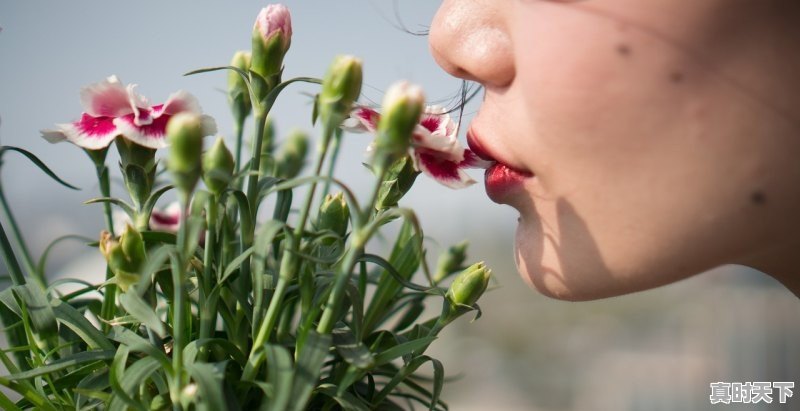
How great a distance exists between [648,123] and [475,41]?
0.42ft

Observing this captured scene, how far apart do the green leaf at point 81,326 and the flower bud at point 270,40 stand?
0.63ft

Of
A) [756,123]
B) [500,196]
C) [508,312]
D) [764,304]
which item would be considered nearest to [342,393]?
[500,196]

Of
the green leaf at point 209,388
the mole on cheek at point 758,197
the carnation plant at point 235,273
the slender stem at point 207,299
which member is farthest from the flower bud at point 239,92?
the mole on cheek at point 758,197

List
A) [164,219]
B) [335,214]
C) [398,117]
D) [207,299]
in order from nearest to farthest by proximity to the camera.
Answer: [398,117], [207,299], [335,214], [164,219]

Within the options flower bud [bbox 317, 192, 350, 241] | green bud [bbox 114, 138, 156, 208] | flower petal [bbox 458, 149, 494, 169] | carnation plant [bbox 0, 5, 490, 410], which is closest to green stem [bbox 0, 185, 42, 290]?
carnation plant [bbox 0, 5, 490, 410]

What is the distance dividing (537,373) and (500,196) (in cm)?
213

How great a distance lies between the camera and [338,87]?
41cm

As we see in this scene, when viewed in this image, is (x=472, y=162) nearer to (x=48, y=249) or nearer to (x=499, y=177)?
(x=499, y=177)

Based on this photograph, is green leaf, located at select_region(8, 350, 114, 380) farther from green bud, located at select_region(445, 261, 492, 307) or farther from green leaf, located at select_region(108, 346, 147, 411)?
green bud, located at select_region(445, 261, 492, 307)

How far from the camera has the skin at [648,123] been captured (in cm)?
48

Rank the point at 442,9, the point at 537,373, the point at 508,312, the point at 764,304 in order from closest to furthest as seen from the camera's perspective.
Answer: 1. the point at 442,9
2. the point at 764,304
3. the point at 537,373
4. the point at 508,312

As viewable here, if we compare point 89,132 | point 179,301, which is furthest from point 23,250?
point 179,301

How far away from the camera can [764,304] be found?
228cm

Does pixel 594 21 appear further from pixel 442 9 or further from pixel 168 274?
pixel 168 274
